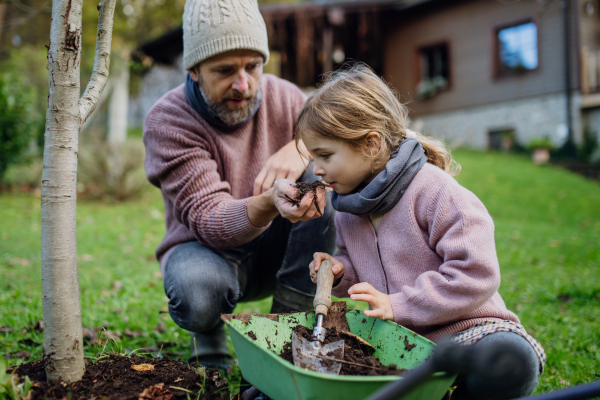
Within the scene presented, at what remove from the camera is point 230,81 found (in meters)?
2.23

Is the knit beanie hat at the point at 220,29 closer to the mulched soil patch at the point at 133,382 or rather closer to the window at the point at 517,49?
the mulched soil patch at the point at 133,382

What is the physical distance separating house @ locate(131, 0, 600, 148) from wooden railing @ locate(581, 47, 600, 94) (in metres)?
0.02

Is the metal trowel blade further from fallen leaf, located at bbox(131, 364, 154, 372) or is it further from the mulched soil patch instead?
fallen leaf, located at bbox(131, 364, 154, 372)

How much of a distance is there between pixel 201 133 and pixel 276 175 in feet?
1.43

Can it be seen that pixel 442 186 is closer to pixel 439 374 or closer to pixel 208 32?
pixel 439 374

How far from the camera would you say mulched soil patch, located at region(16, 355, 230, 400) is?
1.38 meters

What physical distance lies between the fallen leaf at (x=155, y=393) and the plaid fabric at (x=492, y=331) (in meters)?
0.93

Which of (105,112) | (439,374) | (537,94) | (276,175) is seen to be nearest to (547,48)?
(537,94)

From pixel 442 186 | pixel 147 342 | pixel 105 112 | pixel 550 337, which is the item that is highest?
pixel 105 112

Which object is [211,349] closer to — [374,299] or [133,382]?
[133,382]

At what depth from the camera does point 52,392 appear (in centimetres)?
137

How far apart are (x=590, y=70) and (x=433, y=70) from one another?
4.70 m

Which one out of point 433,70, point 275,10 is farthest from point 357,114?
point 433,70

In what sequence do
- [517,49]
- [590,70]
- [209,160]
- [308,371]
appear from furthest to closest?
[517,49] → [590,70] → [209,160] → [308,371]
